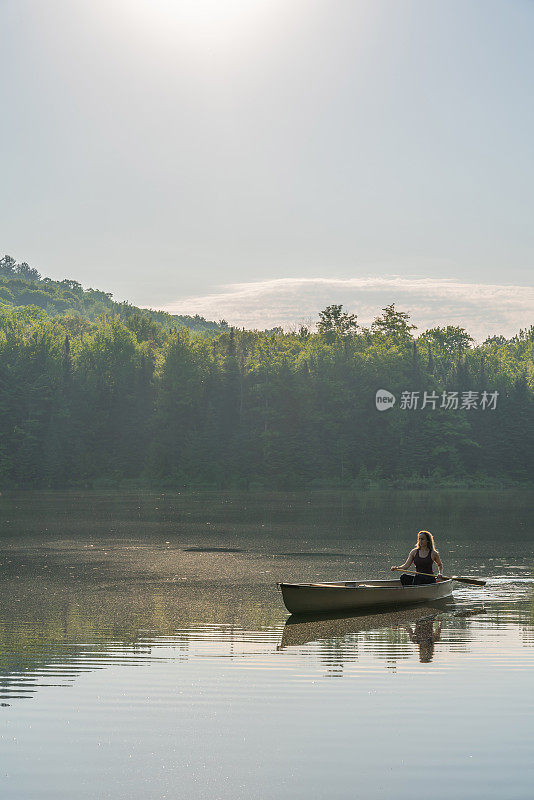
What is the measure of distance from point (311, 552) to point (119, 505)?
35412 mm

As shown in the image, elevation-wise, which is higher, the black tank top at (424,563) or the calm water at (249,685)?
the black tank top at (424,563)

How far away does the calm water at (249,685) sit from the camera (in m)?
9.84

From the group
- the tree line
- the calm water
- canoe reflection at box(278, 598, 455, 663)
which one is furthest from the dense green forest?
canoe reflection at box(278, 598, 455, 663)

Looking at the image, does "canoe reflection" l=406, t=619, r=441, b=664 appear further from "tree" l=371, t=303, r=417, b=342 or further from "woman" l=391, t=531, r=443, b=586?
"tree" l=371, t=303, r=417, b=342

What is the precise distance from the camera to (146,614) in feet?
67.4

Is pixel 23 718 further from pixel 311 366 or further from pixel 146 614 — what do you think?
pixel 311 366

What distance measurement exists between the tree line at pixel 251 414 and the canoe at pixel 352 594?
85.4m

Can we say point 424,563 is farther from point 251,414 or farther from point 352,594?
point 251,414

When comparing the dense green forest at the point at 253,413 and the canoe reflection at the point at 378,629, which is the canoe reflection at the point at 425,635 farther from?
the dense green forest at the point at 253,413

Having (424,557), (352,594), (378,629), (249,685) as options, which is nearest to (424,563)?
(424,557)

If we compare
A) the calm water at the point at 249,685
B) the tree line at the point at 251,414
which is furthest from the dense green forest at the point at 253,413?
the calm water at the point at 249,685

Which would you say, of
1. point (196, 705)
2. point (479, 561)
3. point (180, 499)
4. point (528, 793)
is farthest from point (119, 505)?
point (528, 793)

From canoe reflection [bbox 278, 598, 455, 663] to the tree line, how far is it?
87130 mm

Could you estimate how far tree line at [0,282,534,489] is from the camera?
114 metres
